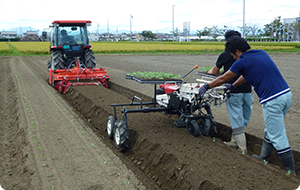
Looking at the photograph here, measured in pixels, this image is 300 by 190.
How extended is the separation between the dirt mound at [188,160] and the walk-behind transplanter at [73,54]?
4.42 m

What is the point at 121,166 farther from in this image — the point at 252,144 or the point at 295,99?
the point at 295,99

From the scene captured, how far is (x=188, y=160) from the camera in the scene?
13.0ft

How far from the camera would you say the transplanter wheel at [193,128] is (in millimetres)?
4738

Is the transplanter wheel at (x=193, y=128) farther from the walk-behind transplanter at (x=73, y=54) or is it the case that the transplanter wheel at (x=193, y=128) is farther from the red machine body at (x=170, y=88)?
the walk-behind transplanter at (x=73, y=54)

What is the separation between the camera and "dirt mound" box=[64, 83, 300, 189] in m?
3.40

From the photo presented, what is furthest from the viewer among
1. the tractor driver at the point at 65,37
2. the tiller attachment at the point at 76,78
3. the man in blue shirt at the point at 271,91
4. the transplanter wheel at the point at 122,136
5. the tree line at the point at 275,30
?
the tree line at the point at 275,30

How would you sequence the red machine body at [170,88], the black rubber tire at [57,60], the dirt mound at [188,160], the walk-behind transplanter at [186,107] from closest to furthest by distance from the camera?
1. the dirt mound at [188,160]
2. the walk-behind transplanter at [186,107]
3. the red machine body at [170,88]
4. the black rubber tire at [57,60]

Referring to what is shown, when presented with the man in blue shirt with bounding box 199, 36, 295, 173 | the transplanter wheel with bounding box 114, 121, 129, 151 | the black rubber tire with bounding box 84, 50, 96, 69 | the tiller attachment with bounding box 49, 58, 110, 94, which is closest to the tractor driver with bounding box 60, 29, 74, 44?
the black rubber tire with bounding box 84, 50, 96, 69

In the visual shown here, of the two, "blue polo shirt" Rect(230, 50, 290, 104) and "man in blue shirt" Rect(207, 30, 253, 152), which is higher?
"blue polo shirt" Rect(230, 50, 290, 104)

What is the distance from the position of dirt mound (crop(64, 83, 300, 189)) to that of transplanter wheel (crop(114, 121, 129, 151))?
153mm

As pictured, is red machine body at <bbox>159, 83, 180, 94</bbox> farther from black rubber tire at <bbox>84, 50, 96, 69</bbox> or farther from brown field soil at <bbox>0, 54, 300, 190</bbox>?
black rubber tire at <bbox>84, 50, 96, 69</bbox>

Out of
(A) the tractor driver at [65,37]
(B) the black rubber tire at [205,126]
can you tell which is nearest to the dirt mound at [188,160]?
(B) the black rubber tire at [205,126]

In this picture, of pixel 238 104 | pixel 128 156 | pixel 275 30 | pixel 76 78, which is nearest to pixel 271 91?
pixel 238 104

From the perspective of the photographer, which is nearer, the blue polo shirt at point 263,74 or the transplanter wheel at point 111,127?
the blue polo shirt at point 263,74
